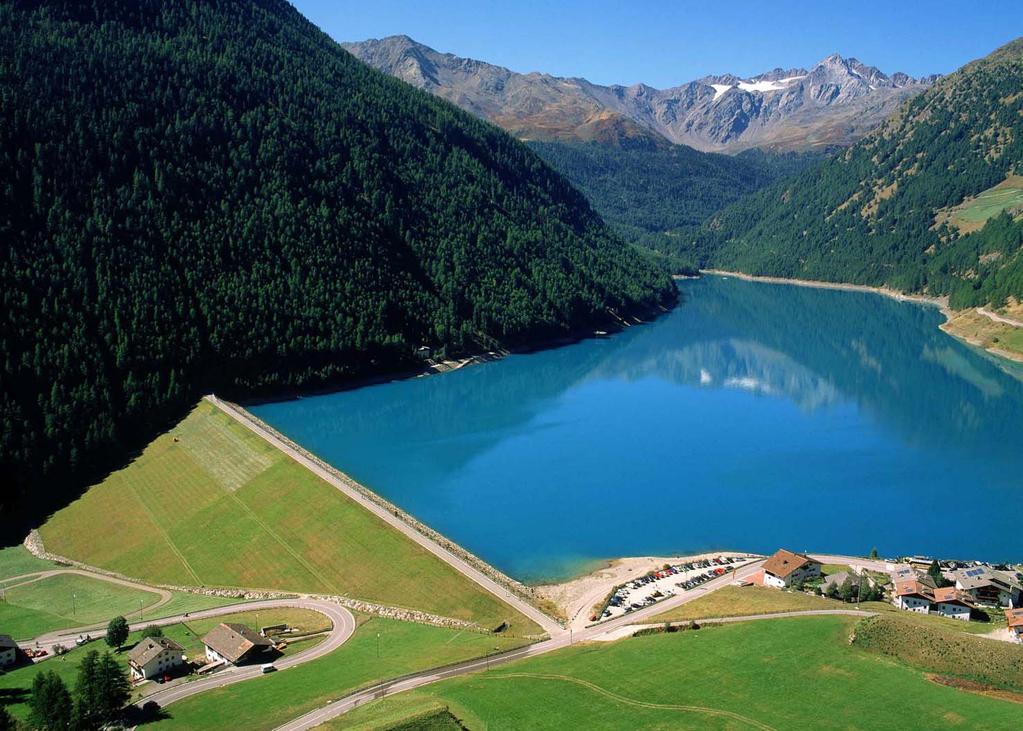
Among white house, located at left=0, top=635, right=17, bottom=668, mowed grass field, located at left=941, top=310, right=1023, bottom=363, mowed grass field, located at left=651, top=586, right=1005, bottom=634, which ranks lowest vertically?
white house, located at left=0, top=635, right=17, bottom=668

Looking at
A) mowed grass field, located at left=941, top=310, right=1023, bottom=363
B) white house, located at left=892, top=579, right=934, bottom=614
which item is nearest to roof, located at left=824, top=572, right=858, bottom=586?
white house, located at left=892, top=579, right=934, bottom=614

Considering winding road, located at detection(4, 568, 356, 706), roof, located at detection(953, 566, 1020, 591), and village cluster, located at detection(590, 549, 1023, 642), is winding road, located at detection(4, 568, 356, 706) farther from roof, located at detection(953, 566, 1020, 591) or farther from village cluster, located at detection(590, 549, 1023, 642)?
roof, located at detection(953, 566, 1020, 591)

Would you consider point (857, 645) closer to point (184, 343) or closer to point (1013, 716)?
point (1013, 716)

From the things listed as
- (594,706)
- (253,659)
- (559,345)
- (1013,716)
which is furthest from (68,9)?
(1013,716)

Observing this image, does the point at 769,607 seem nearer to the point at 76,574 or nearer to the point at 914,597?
the point at 914,597

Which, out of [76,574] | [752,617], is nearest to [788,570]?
[752,617]

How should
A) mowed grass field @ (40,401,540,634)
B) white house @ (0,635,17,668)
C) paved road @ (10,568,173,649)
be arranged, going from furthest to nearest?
mowed grass field @ (40,401,540,634) → paved road @ (10,568,173,649) → white house @ (0,635,17,668)
